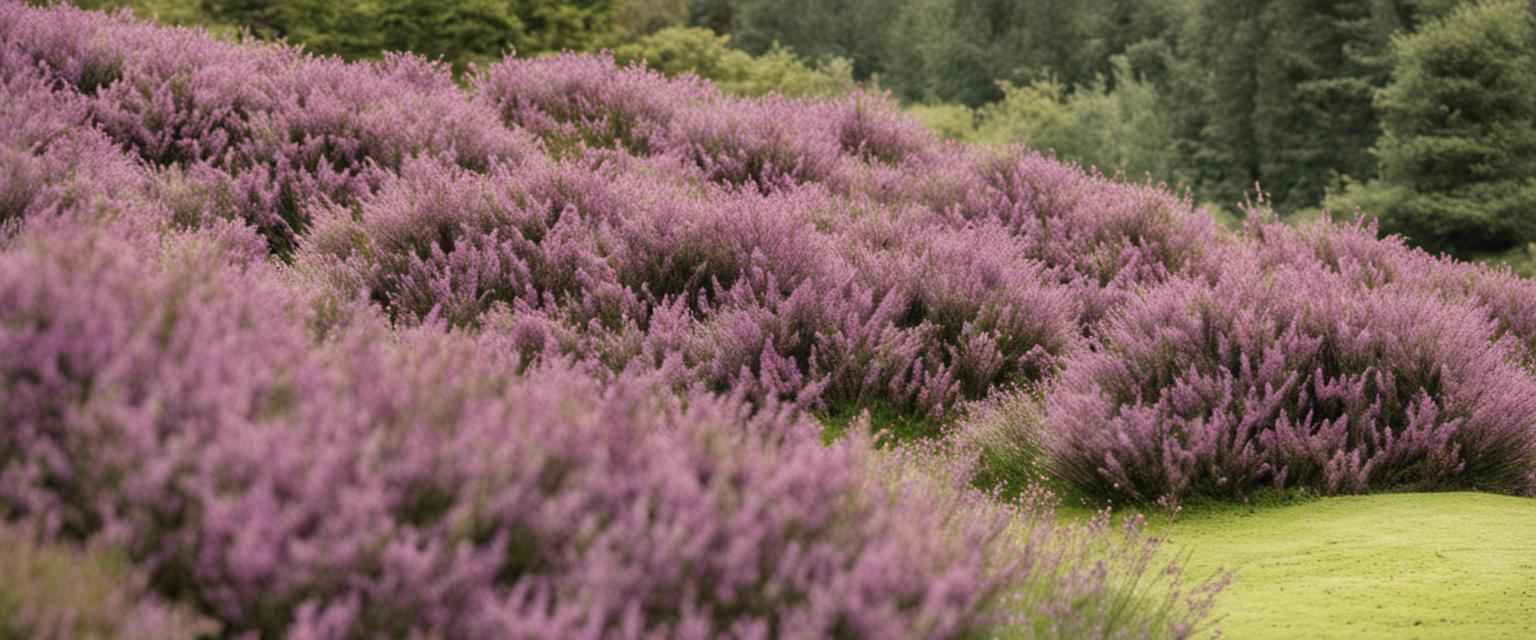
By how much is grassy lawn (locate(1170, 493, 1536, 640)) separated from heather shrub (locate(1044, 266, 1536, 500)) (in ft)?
0.56

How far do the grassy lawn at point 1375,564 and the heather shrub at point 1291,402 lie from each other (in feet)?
0.56

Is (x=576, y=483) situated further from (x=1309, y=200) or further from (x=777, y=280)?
(x=1309, y=200)

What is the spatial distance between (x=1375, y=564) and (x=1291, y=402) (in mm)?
1102

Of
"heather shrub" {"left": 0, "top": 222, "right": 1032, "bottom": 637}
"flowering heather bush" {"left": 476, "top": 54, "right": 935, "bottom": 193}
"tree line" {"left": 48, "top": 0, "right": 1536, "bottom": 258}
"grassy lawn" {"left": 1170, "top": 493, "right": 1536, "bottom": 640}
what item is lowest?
"tree line" {"left": 48, "top": 0, "right": 1536, "bottom": 258}

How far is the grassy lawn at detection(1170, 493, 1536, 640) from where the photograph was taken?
9.77ft

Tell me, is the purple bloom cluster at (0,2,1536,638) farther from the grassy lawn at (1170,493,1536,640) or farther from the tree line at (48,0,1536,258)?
the tree line at (48,0,1536,258)

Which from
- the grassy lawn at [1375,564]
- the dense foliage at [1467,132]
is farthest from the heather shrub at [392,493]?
the dense foliage at [1467,132]

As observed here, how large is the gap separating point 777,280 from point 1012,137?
3478 centimetres

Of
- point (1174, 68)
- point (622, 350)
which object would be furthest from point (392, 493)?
point (1174, 68)

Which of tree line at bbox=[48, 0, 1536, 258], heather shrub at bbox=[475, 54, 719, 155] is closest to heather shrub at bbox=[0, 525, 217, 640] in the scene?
heather shrub at bbox=[475, 54, 719, 155]

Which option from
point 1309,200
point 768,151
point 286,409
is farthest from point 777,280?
point 1309,200

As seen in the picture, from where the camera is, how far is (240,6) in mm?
21547

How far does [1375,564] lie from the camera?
3.41m

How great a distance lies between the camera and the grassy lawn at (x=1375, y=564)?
9.77ft
